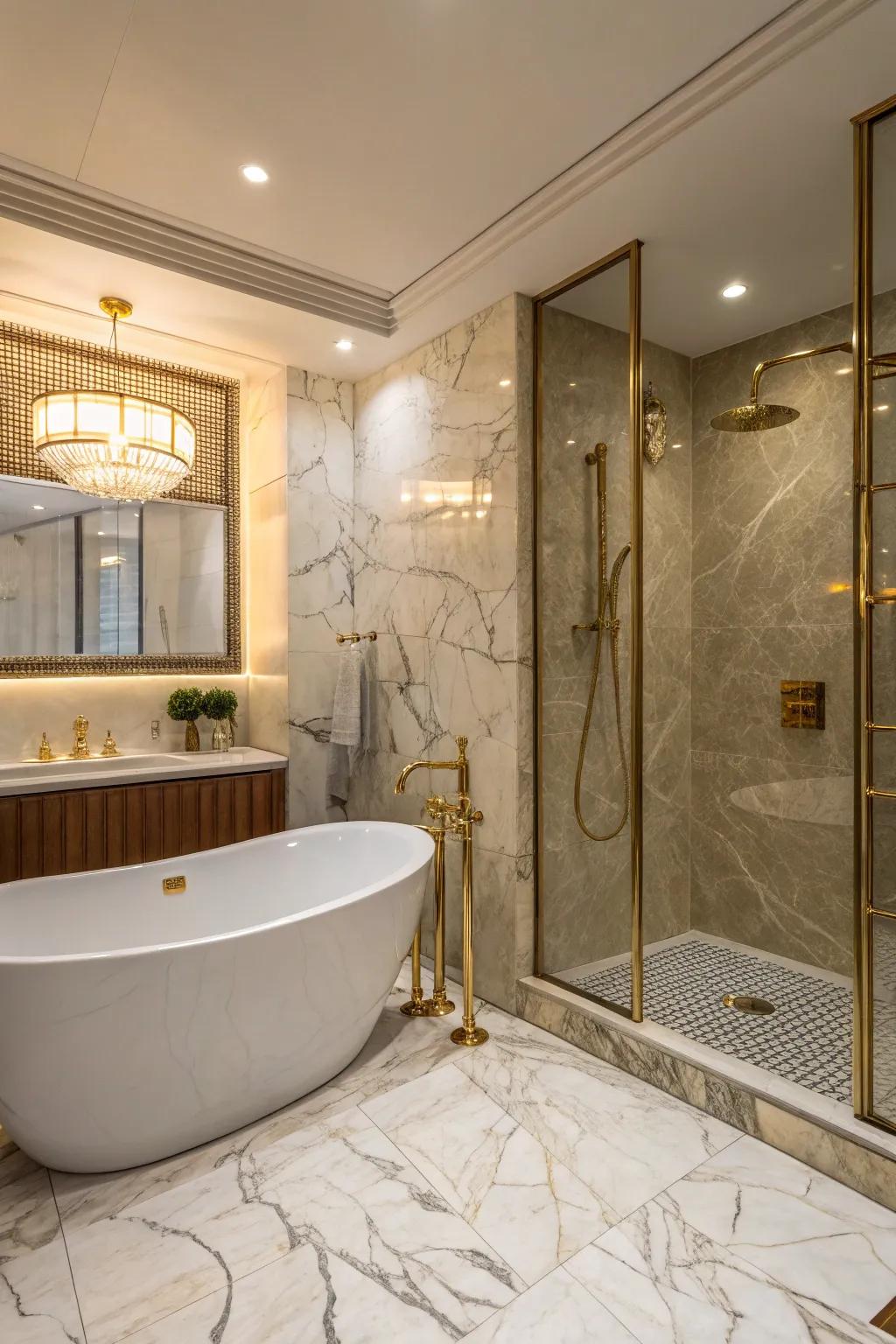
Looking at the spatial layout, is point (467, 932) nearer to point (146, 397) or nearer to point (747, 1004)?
point (747, 1004)

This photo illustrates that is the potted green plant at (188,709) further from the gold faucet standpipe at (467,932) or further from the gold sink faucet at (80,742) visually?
the gold faucet standpipe at (467,932)

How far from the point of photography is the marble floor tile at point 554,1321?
144cm

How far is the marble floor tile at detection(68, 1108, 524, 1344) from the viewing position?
4.91ft

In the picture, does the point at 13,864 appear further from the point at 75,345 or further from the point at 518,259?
the point at 518,259

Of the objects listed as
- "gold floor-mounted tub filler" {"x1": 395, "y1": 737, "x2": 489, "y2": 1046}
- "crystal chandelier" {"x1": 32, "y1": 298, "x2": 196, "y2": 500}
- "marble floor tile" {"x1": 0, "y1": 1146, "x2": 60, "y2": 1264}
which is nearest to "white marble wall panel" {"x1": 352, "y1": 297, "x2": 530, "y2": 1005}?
"gold floor-mounted tub filler" {"x1": 395, "y1": 737, "x2": 489, "y2": 1046}

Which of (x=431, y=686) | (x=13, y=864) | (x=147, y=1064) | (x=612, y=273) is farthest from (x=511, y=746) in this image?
(x=13, y=864)

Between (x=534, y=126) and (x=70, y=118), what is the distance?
1.20 m

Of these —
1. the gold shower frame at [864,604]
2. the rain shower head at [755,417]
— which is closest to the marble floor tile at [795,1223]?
the gold shower frame at [864,604]

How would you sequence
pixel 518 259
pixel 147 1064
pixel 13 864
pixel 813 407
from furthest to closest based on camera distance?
pixel 813 407
pixel 13 864
pixel 518 259
pixel 147 1064

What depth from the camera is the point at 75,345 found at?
324cm

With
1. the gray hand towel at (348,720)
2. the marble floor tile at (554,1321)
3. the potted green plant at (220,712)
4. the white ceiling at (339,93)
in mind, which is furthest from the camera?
the potted green plant at (220,712)

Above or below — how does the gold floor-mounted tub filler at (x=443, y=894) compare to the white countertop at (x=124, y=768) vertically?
below

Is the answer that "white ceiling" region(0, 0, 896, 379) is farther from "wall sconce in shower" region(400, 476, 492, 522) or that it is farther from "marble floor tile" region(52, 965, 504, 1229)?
"marble floor tile" region(52, 965, 504, 1229)

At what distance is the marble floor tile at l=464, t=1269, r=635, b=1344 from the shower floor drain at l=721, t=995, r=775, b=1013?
1394 millimetres
